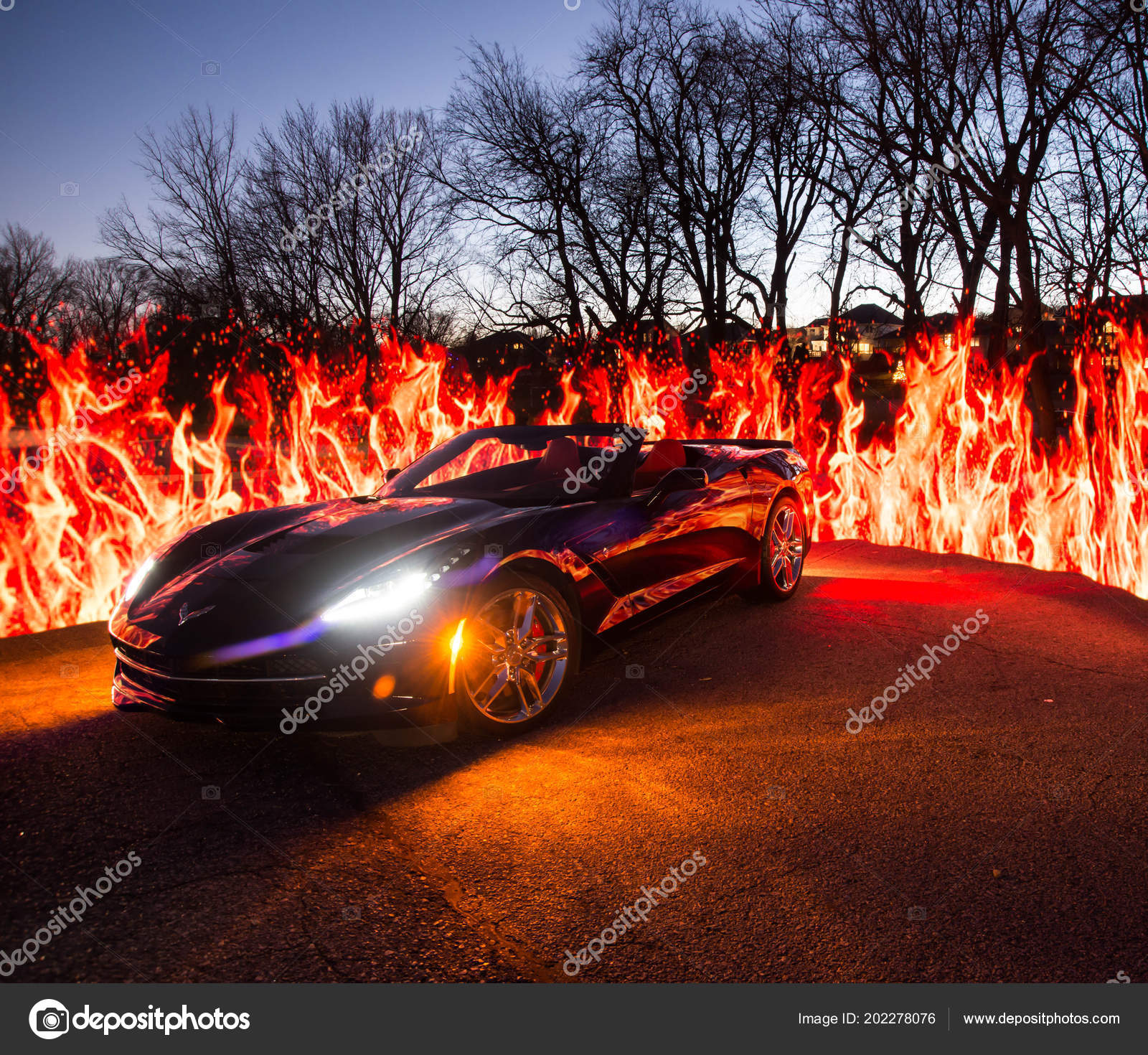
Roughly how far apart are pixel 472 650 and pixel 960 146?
12.1 meters

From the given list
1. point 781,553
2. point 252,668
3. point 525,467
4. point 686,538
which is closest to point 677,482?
point 686,538

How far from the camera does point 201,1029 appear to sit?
6.91 feet

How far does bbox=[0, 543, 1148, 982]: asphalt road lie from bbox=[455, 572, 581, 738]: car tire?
16 cm

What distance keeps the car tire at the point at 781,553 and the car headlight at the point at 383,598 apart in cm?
306

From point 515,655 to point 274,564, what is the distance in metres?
1.16

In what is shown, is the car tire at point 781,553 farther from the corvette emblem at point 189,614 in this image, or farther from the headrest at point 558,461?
the corvette emblem at point 189,614

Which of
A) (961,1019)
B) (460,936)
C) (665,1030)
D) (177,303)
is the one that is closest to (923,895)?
(961,1019)

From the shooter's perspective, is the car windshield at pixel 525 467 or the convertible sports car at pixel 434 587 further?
the car windshield at pixel 525 467

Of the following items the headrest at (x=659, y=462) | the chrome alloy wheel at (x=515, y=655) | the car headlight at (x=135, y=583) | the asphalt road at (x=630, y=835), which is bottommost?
the asphalt road at (x=630, y=835)

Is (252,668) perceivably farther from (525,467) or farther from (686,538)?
(686,538)

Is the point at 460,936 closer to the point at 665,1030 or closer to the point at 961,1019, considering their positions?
the point at 665,1030

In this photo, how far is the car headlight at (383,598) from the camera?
349 centimetres

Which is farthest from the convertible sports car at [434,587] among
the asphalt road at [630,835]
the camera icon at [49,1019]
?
the camera icon at [49,1019]

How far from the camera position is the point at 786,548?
643 centimetres
